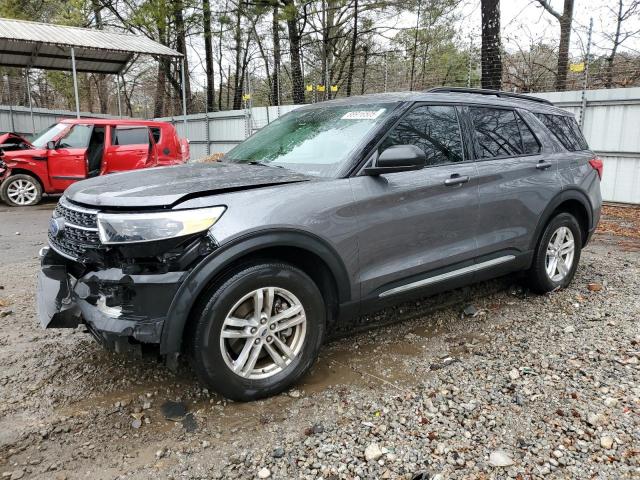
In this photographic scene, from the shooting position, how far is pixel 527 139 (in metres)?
4.27

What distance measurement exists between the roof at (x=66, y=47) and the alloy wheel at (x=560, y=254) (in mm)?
14620

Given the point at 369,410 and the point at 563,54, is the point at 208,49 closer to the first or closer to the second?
the point at 563,54

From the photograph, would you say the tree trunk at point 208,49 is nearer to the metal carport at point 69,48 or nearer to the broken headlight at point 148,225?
the metal carport at point 69,48

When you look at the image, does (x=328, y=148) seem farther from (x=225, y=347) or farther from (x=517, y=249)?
(x=517, y=249)

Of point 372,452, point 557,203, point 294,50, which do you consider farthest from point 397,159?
point 294,50

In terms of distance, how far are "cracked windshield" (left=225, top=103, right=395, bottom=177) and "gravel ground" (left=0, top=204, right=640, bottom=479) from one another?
4.38 feet

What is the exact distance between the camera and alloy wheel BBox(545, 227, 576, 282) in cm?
450

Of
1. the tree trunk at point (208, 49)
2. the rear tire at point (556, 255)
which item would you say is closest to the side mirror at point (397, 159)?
the rear tire at point (556, 255)

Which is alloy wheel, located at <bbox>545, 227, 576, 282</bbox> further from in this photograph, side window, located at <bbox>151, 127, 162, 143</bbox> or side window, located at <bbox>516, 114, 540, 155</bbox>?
side window, located at <bbox>151, 127, 162, 143</bbox>

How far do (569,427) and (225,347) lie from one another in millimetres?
1864

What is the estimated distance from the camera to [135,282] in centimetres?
240

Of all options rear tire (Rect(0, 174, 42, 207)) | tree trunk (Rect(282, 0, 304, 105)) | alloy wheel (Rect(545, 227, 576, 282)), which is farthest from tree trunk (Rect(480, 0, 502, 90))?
rear tire (Rect(0, 174, 42, 207))

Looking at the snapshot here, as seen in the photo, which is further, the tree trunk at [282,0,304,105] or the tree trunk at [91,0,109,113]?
the tree trunk at [91,0,109,113]

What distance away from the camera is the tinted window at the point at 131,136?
33.9 ft
